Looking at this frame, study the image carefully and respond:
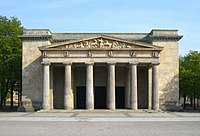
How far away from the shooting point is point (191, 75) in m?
64.8

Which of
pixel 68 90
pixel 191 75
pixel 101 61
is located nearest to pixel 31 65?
pixel 68 90

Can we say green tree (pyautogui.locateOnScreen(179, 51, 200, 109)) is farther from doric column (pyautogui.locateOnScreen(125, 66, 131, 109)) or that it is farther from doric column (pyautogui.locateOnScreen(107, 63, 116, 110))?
doric column (pyautogui.locateOnScreen(107, 63, 116, 110))

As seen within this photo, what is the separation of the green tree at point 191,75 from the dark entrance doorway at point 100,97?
1666 cm

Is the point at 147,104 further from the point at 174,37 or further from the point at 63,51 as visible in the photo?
the point at 63,51

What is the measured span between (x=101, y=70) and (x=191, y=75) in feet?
57.0

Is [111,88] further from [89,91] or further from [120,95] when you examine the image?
[120,95]

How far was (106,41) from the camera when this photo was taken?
51875 mm

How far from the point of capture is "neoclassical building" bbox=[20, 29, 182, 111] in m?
51.0

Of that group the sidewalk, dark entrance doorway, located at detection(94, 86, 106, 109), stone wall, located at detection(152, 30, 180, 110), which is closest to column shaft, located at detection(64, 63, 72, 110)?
dark entrance doorway, located at detection(94, 86, 106, 109)

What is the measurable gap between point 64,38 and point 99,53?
10567mm

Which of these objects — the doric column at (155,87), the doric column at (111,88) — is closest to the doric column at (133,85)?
the doric column at (155,87)

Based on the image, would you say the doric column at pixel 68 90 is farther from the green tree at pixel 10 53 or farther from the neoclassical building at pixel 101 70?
the green tree at pixel 10 53

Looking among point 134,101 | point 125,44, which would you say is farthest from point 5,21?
point 134,101

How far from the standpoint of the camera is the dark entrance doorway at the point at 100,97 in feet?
193
